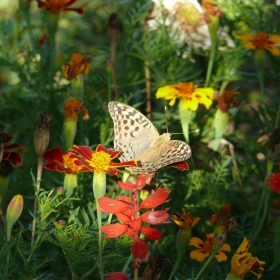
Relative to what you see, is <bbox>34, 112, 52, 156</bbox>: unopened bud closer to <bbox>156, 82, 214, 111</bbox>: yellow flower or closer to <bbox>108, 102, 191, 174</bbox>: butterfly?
<bbox>108, 102, 191, 174</bbox>: butterfly

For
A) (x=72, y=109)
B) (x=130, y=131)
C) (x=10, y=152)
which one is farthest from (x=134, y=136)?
(x=10, y=152)

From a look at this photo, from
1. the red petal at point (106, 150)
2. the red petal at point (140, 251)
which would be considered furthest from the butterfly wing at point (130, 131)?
the red petal at point (140, 251)

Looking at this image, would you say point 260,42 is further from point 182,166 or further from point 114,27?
point 182,166

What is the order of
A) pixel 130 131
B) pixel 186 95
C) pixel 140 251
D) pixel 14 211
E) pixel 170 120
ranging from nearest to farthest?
1. pixel 140 251
2. pixel 14 211
3. pixel 130 131
4. pixel 186 95
5. pixel 170 120

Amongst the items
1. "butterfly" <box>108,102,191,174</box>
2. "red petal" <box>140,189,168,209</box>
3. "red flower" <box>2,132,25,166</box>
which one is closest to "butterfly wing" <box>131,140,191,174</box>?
"butterfly" <box>108,102,191,174</box>

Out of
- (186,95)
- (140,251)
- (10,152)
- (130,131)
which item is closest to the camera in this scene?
(140,251)

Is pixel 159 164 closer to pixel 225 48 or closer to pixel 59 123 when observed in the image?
pixel 59 123

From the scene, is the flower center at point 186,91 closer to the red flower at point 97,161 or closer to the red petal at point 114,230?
the red flower at point 97,161
